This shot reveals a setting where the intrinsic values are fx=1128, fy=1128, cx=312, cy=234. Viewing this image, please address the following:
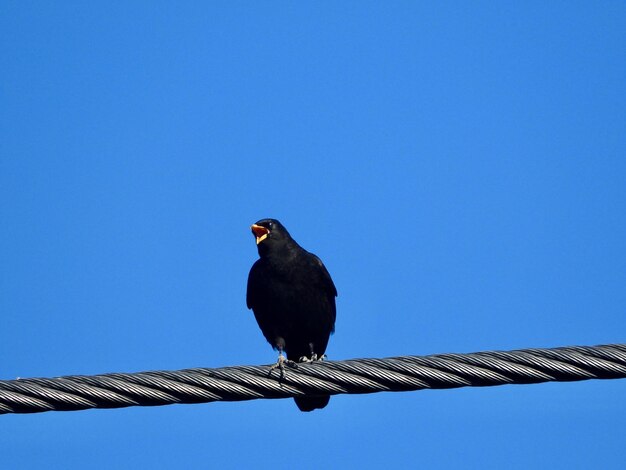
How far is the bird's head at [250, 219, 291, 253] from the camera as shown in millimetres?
9125

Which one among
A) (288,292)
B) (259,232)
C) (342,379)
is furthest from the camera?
(259,232)

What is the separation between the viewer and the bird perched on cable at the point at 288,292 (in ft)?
29.3

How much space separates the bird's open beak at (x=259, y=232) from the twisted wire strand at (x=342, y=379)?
14.3 feet

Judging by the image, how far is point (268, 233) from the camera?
9172mm

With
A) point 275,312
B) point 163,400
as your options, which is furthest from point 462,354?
point 275,312

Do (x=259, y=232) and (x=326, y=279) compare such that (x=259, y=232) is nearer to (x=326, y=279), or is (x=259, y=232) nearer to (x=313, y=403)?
(x=326, y=279)

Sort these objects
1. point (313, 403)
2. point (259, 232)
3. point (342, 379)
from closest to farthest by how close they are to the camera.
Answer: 1. point (342, 379)
2. point (313, 403)
3. point (259, 232)

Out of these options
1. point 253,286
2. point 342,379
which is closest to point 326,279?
point 253,286

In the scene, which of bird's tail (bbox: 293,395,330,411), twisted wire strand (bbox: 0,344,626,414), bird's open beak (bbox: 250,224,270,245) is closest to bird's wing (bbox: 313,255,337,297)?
bird's open beak (bbox: 250,224,270,245)

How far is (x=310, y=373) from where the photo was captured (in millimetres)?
4918

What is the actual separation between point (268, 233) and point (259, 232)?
5.6 inches

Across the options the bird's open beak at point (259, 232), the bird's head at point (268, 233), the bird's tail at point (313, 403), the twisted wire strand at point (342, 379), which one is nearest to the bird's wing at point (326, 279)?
the bird's head at point (268, 233)

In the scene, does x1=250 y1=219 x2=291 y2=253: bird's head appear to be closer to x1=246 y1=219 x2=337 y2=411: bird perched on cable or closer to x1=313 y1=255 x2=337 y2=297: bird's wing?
x1=246 y1=219 x2=337 y2=411: bird perched on cable

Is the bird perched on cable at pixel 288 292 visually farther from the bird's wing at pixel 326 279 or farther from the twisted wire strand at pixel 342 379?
the twisted wire strand at pixel 342 379
